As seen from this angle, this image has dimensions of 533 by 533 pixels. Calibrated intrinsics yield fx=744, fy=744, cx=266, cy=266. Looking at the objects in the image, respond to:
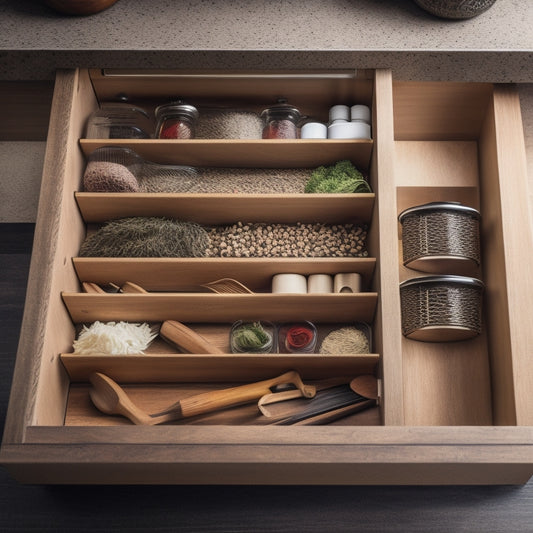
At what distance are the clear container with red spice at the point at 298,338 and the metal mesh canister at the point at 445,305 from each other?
32cm

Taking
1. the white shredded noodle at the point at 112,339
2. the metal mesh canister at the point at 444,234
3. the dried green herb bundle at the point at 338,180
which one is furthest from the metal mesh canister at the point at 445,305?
the white shredded noodle at the point at 112,339

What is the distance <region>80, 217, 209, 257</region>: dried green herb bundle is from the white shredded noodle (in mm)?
246

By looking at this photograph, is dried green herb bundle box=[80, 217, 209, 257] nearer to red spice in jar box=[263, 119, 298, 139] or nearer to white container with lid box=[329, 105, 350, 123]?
red spice in jar box=[263, 119, 298, 139]

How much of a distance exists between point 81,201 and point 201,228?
417 mm

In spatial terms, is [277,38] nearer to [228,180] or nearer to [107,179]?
[228,180]

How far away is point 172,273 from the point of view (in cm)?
249

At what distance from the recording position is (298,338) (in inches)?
94.6

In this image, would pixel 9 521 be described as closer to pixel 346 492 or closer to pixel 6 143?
→ pixel 346 492

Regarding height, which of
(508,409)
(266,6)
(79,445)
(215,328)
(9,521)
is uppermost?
(266,6)

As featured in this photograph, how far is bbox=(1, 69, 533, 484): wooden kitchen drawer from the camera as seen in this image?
2.03 meters

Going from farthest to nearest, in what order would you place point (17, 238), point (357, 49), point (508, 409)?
1. point (17, 238)
2. point (357, 49)
3. point (508, 409)

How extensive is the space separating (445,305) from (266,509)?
2.82 feet

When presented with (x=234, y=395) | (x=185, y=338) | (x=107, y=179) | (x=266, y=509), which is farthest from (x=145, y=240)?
(x=266, y=509)

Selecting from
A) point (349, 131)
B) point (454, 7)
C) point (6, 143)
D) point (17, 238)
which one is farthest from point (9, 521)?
point (454, 7)
